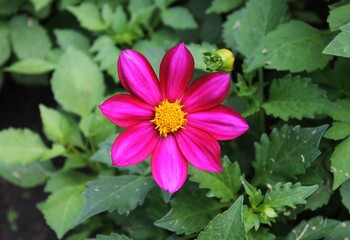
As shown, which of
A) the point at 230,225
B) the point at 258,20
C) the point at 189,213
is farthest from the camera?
the point at 258,20

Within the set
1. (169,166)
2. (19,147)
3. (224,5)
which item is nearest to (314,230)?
(169,166)

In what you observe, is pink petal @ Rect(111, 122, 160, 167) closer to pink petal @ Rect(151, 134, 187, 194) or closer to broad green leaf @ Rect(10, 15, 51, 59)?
pink petal @ Rect(151, 134, 187, 194)

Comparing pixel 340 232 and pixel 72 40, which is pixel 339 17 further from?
pixel 72 40

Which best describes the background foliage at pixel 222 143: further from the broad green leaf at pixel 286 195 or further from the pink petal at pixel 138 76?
the pink petal at pixel 138 76

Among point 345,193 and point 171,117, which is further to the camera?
point 345,193

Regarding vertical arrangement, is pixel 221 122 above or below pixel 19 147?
above
